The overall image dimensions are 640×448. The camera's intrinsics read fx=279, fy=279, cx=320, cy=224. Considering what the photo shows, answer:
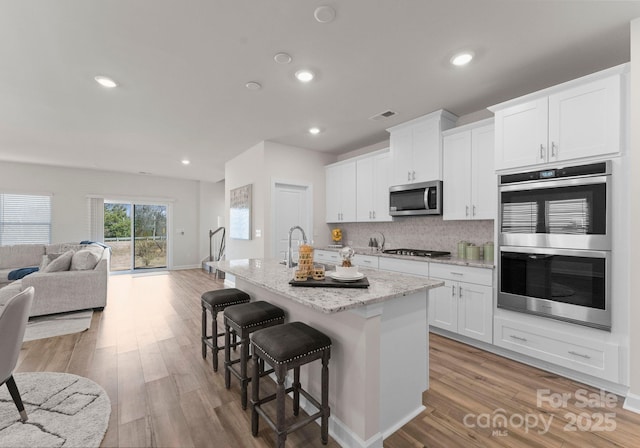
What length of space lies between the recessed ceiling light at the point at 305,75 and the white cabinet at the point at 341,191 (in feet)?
7.23

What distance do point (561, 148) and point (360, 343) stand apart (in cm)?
240

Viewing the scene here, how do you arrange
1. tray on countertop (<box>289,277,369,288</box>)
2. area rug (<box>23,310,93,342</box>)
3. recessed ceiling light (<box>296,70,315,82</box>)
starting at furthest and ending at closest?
area rug (<box>23,310,93,342</box>)
recessed ceiling light (<box>296,70,315,82</box>)
tray on countertop (<box>289,277,369,288</box>)

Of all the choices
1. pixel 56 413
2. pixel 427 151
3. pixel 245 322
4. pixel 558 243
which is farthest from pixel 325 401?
pixel 427 151

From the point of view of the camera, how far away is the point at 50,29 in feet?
6.69

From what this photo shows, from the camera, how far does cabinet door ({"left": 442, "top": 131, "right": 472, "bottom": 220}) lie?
329 cm

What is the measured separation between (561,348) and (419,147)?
2594 mm

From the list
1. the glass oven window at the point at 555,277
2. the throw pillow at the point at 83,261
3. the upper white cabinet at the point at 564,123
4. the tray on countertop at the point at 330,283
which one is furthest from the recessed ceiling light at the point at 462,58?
the throw pillow at the point at 83,261

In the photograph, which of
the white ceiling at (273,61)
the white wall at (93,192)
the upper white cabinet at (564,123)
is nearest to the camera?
the white ceiling at (273,61)

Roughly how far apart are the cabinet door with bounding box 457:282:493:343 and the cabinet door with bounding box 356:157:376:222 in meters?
1.90

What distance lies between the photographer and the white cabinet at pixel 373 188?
430cm

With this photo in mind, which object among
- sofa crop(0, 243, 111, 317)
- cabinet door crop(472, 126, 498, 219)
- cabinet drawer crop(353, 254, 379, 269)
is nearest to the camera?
cabinet door crop(472, 126, 498, 219)

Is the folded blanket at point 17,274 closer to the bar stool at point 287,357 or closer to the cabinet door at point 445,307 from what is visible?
the bar stool at point 287,357

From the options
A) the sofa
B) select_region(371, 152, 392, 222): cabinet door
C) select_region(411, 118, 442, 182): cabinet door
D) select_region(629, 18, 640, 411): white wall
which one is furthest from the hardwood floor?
select_region(411, 118, 442, 182): cabinet door

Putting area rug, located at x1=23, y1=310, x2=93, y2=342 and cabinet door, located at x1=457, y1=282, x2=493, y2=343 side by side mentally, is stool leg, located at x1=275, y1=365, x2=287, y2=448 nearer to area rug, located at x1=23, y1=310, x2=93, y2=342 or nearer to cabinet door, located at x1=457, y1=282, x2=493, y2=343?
cabinet door, located at x1=457, y1=282, x2=493, y2=343
